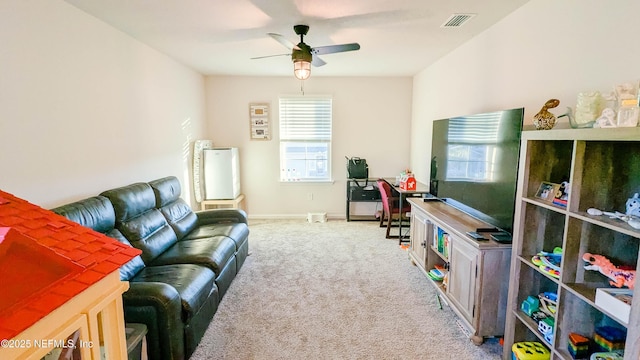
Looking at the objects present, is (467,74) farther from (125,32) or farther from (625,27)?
(125,32)

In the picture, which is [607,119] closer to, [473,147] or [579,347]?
[579,347]

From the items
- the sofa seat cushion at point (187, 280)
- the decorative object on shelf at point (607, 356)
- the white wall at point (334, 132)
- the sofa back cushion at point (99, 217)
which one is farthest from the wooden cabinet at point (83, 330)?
the white wall at point (334, 132)

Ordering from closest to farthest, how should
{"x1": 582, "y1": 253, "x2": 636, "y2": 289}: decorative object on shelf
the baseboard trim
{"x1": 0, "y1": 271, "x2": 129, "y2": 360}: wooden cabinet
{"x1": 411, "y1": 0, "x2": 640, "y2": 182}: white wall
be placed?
{"x1": 0, "y1": 271, "x2": 129, "y2": 360}: wooden cabinet, {"x1": 582, "y1": 253, "x2": 636, "y2": 289}: decorative object on shelf, {"x1": 411, "y1": 0, "x2": 640, "y2": 182}: white wall, the baseboard trim

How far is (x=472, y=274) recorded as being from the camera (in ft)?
7.07

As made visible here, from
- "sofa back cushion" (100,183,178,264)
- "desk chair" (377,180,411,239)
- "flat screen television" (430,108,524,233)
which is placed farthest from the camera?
"desk chair" (377,180,411,239)

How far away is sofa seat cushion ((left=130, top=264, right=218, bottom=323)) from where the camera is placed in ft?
6.50

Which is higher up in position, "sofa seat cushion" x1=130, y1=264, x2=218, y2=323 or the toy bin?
"sofa seat cushion" x1=130, y1=264, x2=218, y2=323

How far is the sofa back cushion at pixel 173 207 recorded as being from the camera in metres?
3.11

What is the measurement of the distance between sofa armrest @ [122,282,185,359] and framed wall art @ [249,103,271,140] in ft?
→ 12.2

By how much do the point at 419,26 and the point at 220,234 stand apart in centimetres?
284

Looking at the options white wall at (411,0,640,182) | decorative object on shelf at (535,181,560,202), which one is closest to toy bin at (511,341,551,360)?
decorative object on shelf at (535,181,560,202)

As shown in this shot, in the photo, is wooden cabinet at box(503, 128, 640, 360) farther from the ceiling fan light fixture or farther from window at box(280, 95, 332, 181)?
window at box(280, 95, 332, 181)

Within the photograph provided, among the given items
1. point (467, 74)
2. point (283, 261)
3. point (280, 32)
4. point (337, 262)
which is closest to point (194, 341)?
point (283, 261)

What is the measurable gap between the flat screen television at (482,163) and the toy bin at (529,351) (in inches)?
28.2
